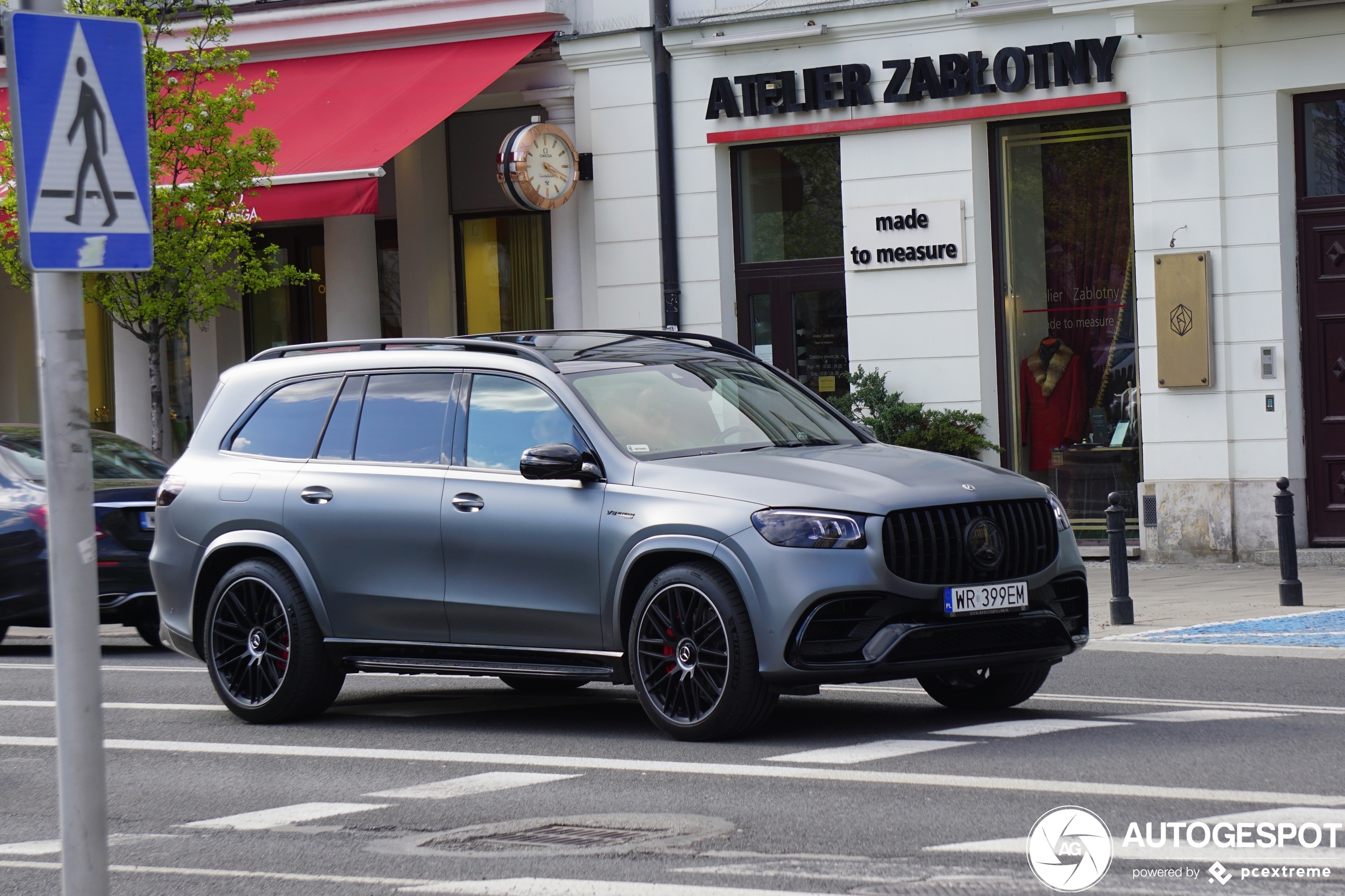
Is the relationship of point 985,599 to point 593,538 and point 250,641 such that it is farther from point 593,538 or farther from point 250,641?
point 250,641

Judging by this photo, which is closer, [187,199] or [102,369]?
[187,199]

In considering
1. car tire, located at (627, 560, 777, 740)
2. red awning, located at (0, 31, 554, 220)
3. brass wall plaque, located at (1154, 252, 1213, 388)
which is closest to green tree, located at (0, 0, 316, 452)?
red awning, located at (0, 31, 554, 220)

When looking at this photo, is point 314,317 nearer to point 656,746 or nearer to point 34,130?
point 656,746

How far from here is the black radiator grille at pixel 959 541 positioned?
7.75m

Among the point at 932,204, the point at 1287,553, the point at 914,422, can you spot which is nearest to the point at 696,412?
the point at 1287,553

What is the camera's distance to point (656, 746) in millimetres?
8102

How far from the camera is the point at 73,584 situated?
4250mm

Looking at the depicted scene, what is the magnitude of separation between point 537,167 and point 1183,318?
6.47 meters

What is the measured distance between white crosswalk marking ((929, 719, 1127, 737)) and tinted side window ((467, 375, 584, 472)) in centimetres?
214

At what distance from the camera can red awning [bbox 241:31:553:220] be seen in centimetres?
1831

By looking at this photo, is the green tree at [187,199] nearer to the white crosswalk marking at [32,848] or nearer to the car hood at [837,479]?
the car hood at [837,479]

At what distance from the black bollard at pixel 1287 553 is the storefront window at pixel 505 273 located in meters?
9.81

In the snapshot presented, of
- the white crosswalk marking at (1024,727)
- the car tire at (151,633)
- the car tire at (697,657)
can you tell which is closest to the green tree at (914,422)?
the car tire at (151,633)

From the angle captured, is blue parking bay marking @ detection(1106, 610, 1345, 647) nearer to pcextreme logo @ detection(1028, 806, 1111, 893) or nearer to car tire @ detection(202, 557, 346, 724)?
car tire @ detection(202, 557, 346, 724)
